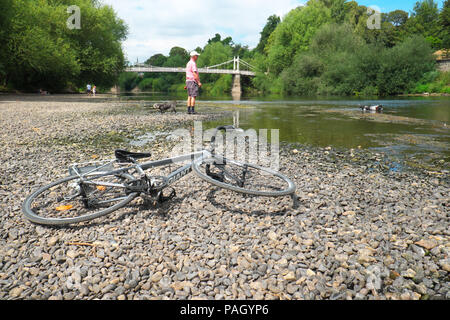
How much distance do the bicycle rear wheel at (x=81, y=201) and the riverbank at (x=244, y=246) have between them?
0.62ft

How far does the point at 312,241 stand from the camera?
3256 millimetres

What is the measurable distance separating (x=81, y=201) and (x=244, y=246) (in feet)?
8.16

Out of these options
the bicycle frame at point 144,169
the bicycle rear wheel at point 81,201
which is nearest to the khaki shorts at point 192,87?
the bicycle frame at point 144,169

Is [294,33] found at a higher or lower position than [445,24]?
lower

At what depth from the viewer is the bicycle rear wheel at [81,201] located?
3713 millimetres

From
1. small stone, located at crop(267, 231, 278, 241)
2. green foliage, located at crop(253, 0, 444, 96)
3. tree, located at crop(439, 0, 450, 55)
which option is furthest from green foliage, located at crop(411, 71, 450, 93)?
small stone, located at crop(267, 231, 278, 241)

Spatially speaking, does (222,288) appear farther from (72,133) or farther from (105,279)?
(72,133)

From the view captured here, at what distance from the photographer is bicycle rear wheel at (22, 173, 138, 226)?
Result: 3.71 meters

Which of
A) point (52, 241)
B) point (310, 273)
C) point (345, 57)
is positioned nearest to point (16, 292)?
point (52, 241)

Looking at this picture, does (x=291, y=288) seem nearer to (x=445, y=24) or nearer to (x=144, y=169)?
(x=144, y=169)

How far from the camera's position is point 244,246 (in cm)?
320

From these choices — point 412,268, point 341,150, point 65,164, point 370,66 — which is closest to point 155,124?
point 65,164

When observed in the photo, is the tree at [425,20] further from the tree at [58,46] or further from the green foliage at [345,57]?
the tree at [58,46]

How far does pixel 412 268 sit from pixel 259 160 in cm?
415
